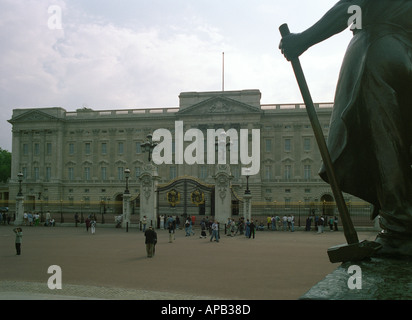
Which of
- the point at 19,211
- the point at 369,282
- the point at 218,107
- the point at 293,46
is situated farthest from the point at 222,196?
the point at 218,107

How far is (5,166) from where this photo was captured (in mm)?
85562

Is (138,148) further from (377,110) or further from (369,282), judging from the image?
(369,282)

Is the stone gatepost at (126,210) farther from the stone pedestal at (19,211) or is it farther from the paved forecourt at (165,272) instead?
the paved forecourt at (165,272)

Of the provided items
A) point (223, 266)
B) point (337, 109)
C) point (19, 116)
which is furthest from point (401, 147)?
point (19, 116)

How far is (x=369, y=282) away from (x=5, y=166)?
93.8 m

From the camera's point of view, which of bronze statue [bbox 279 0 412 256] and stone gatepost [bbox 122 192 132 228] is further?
stone gatepost [bbox 122 192 132 228]

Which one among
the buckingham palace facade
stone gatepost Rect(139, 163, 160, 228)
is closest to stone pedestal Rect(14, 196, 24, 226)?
stone gatepost Rect(139, 163, 160, 228)

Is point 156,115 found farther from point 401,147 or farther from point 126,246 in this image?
point 401,147

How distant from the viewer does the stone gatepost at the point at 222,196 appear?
29.4m

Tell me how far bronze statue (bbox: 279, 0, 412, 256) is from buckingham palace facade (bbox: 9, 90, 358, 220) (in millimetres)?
51051

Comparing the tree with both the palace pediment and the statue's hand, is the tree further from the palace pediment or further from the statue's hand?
the statue's hand

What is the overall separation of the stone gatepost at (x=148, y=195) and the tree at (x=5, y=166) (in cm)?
6593

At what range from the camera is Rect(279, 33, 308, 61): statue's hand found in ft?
10.3

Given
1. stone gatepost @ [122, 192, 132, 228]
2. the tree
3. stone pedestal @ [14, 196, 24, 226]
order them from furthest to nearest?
1. the tree
2. stone pedestal @ [14, 196, 24, 226]
3. stone gatepost @ [122, 192, 132, 228]
